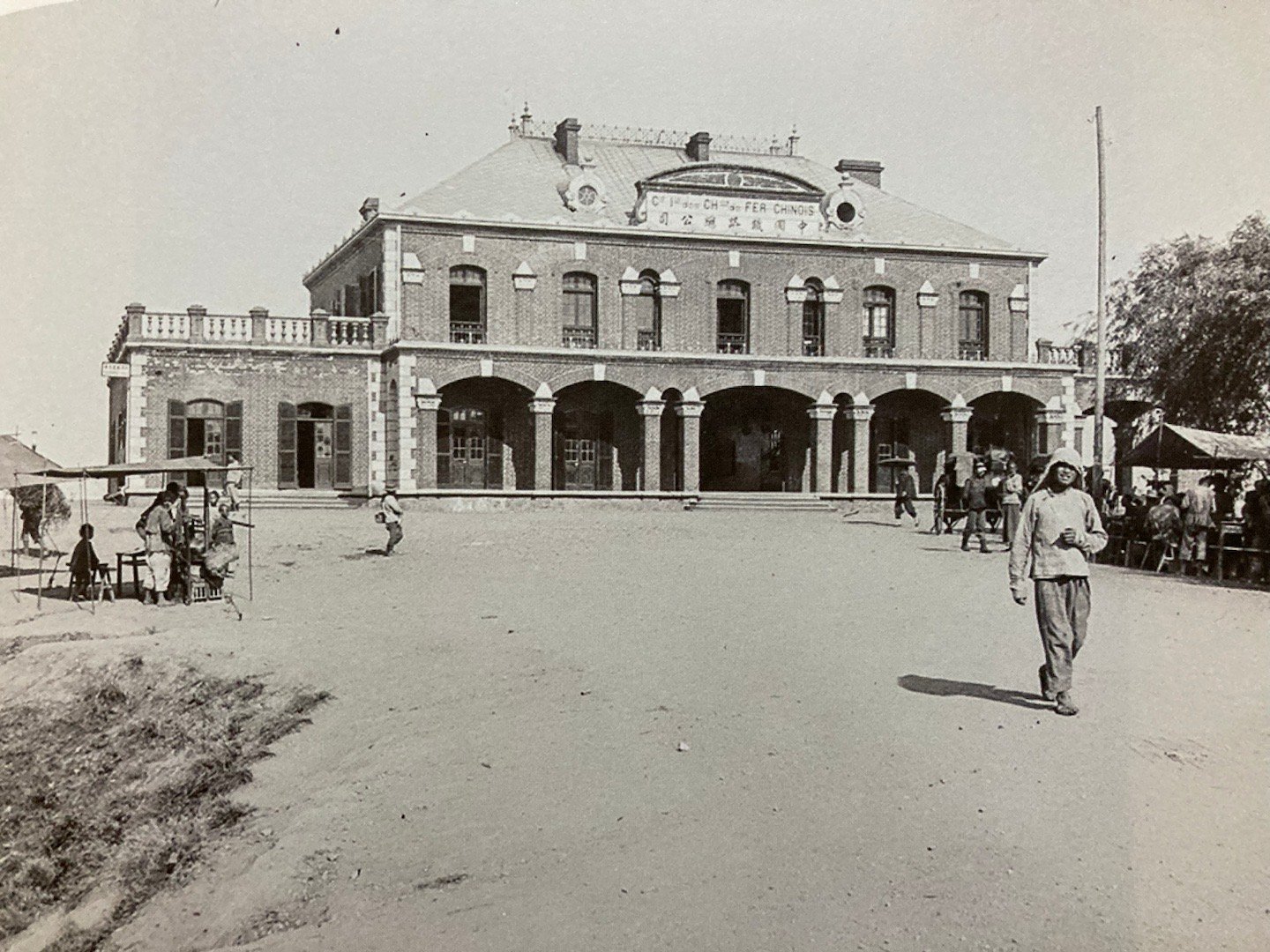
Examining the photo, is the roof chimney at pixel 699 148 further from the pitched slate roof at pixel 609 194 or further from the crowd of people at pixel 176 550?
the crowd of people at pixel 176 550

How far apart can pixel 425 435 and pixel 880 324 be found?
42.2 ft

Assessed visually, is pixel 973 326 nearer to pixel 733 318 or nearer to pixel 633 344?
pixel 733 318

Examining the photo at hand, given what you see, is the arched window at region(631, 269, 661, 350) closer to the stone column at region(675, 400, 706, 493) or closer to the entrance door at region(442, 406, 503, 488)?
the stone column at region(675, 400, 706, 493)

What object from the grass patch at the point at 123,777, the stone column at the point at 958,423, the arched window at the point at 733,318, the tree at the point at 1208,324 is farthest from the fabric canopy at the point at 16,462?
the stone column at the point at 958,423

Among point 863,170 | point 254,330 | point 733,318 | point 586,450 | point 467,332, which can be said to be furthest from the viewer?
point 863,170

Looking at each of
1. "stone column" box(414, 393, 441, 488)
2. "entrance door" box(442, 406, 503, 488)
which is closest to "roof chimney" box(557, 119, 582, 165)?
"entrance door" box(442, 406, 503, 488)

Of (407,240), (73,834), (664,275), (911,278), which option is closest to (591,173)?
(664,275)

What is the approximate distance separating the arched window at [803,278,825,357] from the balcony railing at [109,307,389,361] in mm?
11248

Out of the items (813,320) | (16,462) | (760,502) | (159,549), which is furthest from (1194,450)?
(813,320)

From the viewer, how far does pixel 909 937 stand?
442 centimetres

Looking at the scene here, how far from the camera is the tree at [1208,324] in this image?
955cm

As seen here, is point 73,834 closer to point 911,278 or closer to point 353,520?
point 353,520

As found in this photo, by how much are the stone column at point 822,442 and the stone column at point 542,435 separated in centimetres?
715

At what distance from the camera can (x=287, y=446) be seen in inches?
942
